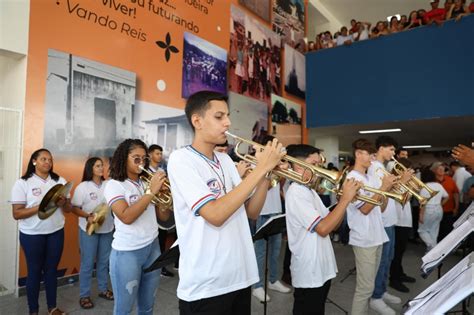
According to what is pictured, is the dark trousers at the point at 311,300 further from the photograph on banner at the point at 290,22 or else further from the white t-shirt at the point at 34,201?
the photograph on banner at the point at 290,22

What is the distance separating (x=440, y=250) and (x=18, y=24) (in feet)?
17.3

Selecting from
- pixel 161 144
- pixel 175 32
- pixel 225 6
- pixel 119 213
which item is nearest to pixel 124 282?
pixel 119 213

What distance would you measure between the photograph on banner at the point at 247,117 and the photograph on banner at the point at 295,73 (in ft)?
4.92

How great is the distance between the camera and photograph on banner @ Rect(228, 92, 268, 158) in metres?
7.31

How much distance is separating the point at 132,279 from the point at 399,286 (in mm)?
3932

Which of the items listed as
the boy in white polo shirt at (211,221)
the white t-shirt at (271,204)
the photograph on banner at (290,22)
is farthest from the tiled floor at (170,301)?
the photograph on banner at (290,22)

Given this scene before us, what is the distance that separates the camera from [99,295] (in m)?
4.07

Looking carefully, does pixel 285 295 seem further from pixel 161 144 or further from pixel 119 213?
pixel 161 144

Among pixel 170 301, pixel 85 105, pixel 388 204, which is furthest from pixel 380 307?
pixel 85 105

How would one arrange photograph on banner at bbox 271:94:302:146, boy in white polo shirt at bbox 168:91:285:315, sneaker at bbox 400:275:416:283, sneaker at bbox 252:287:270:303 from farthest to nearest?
photograph on banner at bbox 271:94:302:146 → sneaker at bbox 400:275:416:283 → sneaker at bbox 252:287:270:303 → boy in white polo shirt at bbox 168:91:285:315

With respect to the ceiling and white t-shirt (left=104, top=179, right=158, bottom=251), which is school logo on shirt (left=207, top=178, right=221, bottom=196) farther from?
the ceiling

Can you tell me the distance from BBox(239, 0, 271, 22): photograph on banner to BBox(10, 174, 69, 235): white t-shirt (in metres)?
6.42

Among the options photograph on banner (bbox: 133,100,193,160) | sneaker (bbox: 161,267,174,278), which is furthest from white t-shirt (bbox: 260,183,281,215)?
photograph on banner (bbox: 133,100,193,160)

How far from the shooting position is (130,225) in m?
2.38
